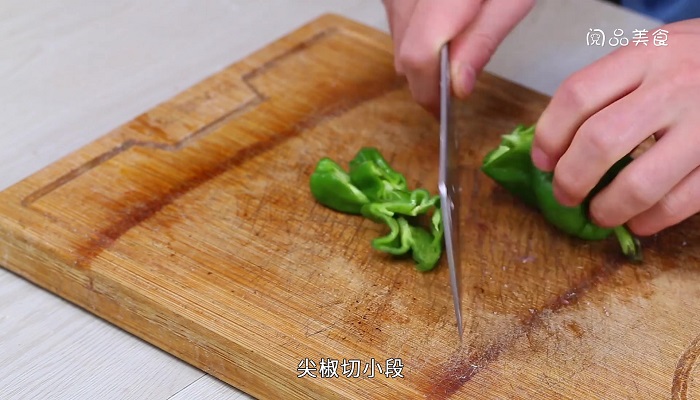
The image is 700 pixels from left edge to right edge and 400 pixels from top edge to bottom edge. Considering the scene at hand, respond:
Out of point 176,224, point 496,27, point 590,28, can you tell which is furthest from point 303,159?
point 590,28

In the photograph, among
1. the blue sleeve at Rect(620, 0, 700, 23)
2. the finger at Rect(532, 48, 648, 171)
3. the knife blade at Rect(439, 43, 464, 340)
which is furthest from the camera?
the blue sleeve at Rect(620, 0, 700, 23)

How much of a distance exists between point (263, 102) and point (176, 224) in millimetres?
410

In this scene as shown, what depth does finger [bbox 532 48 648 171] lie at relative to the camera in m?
1.43

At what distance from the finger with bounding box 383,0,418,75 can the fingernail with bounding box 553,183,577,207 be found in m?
0.38

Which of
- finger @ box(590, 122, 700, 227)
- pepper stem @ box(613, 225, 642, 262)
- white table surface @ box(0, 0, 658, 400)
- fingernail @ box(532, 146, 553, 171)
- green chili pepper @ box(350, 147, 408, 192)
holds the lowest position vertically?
white table surface @ box(0, 0, 658, 400)

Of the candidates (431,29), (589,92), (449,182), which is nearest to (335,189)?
(449,182)

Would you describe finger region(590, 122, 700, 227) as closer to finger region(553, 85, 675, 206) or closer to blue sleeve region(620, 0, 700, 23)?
finger region(553, 85, 675, 206)

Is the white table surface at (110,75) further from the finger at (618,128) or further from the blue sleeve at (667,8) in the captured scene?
the finger at (618,128)

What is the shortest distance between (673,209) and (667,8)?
33.1 inches

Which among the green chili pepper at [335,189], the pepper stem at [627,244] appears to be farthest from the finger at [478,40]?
the pepper stem at [627,244]

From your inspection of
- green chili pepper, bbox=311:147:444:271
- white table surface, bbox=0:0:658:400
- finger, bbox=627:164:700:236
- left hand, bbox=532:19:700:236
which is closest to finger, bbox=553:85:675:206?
left hand, bbox=532:19:700:236

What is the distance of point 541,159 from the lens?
152 centimetres

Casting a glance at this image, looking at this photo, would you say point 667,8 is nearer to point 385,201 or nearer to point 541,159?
point 541,159

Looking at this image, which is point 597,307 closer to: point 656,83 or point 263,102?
point 656,83
